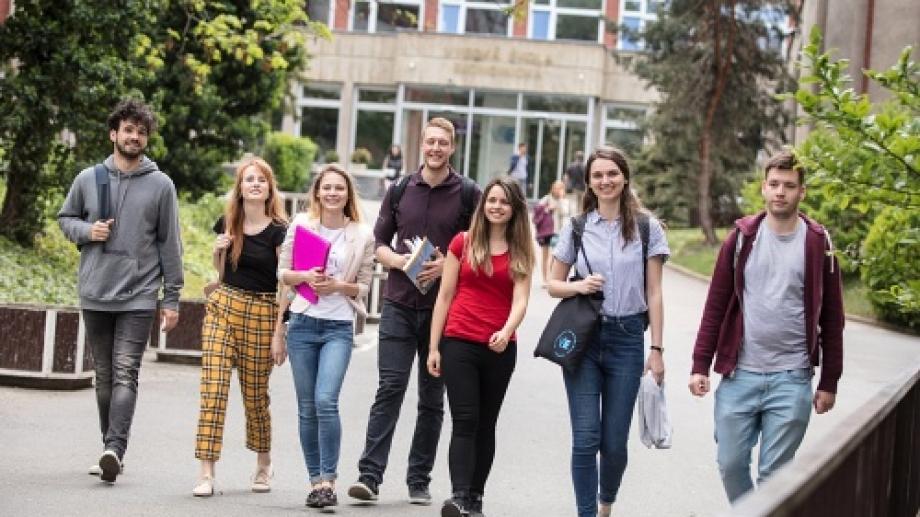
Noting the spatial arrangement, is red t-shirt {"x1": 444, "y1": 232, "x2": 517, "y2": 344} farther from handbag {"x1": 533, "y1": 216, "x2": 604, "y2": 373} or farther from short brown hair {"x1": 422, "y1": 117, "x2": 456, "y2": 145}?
short brown hair {"x1": 422, "y1": 117, "x2": 456, "y2": 145}

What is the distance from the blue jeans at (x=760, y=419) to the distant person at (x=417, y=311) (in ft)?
7.20

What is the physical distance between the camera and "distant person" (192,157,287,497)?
1034cm

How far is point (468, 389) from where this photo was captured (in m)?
9.50

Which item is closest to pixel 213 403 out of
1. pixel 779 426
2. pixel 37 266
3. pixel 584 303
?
pixel 584 303

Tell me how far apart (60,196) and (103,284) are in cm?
1345

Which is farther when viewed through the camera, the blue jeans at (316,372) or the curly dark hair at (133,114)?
the curly dark hair at (133,114)

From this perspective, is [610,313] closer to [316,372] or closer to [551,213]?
[316,372]

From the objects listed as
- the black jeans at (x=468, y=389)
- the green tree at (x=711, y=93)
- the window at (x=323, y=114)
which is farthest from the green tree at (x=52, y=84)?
the window at (x=323, y=114)

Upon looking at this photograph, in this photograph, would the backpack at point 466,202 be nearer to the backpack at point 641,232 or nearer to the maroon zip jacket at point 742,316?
the backpack at point 641,232

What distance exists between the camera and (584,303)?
29.5 ft

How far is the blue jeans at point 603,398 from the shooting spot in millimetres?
8969

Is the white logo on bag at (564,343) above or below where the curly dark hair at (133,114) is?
below

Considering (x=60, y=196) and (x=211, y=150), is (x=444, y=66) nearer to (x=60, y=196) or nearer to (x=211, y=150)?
(x=211, y=150)

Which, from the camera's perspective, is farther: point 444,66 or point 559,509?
point 444,66
